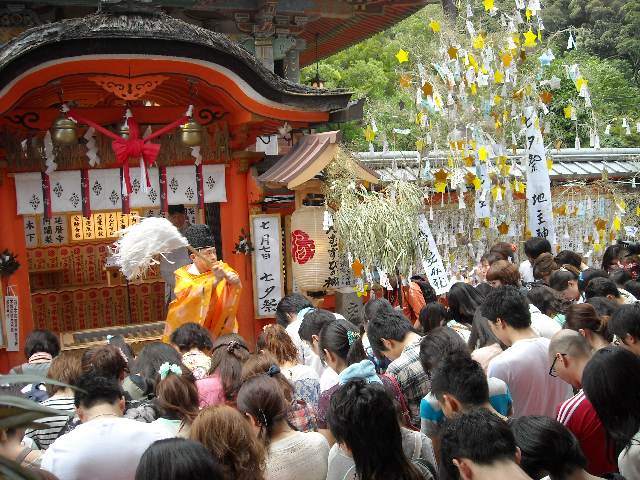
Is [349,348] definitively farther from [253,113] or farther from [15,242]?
[15,242]

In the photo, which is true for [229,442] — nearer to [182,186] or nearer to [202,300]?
[202,300]

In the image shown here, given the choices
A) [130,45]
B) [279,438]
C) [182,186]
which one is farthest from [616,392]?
[182,186]

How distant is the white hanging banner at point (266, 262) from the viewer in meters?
11.2

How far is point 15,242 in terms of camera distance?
33.5 ft

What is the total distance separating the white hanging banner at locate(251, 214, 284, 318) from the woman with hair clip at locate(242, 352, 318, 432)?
643 centimetres

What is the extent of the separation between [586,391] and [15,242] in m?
8.26

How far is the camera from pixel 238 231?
11227mm

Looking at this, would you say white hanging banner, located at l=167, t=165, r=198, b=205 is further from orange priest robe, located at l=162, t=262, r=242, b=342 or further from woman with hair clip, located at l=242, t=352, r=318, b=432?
woman with hair clip, located at l=242, t=352, r=318, b=432

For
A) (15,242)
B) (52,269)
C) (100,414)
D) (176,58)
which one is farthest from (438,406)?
(52,269)

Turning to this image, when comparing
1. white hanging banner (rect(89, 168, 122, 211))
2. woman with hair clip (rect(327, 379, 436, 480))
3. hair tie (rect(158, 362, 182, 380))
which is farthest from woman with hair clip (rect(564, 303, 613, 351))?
white hanging banner (rect(89, 168, 122, 211))

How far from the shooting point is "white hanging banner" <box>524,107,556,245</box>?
Result: 35.5 ft

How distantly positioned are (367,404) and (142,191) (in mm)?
7692

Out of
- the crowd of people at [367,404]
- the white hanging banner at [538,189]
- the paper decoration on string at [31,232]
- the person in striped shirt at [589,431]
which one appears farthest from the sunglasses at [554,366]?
the paper decoration on string at [31,232]

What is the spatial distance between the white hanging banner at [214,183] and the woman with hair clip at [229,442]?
773cm
